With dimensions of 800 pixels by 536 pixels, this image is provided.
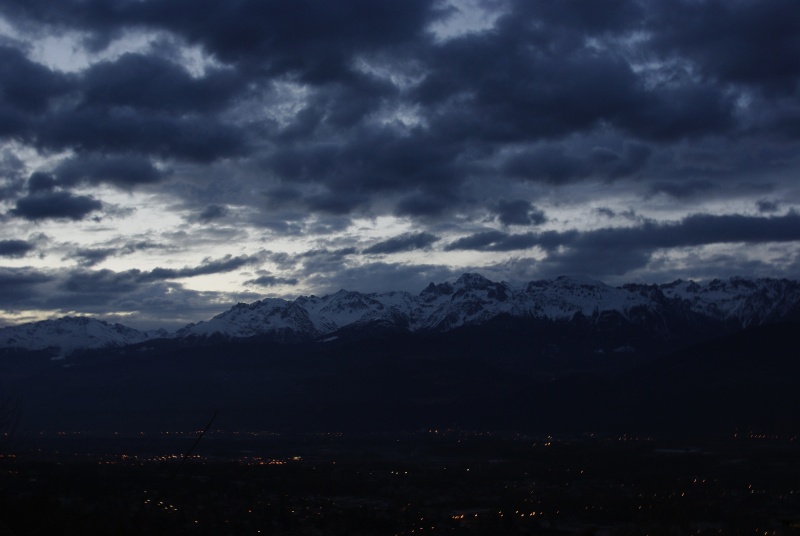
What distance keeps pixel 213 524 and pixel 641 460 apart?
109 m

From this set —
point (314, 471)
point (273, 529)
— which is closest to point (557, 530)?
point (273, 529)

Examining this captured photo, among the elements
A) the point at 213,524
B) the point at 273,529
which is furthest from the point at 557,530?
the point at 213,524

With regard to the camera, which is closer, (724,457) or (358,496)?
(358,496)

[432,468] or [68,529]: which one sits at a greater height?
[68,529]

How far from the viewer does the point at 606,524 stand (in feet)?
380

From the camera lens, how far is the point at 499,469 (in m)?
187

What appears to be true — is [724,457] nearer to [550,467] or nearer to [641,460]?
[641,460]

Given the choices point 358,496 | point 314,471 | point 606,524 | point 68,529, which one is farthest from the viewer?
point 314,471

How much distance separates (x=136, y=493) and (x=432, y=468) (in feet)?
245

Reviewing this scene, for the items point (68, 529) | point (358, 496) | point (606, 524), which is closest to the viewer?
point (68, 529)

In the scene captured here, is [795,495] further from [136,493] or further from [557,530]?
[136,493]

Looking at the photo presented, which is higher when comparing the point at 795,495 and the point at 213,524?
the point at 213,524

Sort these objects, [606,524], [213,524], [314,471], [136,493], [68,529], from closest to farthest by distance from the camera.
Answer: [68,529] → [213,524] → [606,524] → [136,493] → [314,471]

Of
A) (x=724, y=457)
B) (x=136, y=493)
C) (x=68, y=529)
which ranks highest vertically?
(x=68, y=529)
